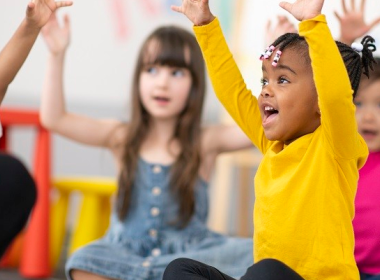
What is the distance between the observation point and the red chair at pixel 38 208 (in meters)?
1.86

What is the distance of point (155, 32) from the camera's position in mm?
1623

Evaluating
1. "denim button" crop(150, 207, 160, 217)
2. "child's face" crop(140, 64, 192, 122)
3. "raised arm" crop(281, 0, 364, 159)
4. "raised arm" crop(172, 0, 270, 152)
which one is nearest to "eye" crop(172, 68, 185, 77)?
"child's face" crop(140, 64, 192, 122)

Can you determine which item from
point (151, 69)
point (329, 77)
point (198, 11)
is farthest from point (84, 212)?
point (329, 77)

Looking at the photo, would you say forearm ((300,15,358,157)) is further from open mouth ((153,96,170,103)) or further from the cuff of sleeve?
open mouth ((153,96,170,103))

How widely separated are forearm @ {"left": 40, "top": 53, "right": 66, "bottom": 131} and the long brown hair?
170 mm

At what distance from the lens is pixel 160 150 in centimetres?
159

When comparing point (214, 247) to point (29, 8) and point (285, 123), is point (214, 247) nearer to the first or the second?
point (285, 123)

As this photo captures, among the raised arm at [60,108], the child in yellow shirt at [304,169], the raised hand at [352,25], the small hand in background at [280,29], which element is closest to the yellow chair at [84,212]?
the raised arm at [60,108]

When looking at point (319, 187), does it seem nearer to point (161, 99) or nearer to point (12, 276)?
point (161, 99)

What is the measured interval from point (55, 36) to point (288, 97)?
2.21 feet

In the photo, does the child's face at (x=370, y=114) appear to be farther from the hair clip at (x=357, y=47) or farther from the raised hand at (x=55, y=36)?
the raised hand at (x=55, y=36)

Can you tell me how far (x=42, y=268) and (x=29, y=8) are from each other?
94 centimetres

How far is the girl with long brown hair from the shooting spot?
1.49 m

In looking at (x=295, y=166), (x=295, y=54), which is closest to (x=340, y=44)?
(x=295, y=54)
